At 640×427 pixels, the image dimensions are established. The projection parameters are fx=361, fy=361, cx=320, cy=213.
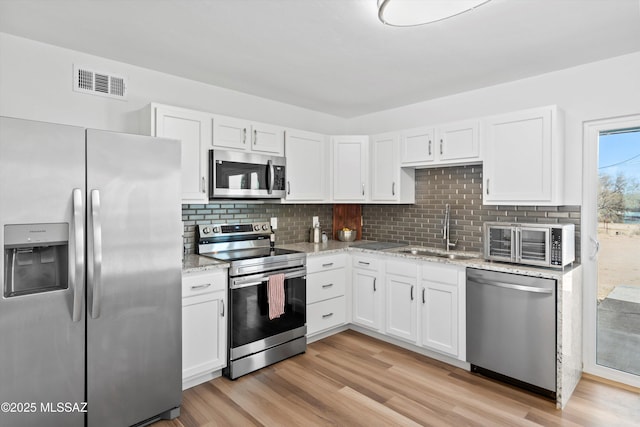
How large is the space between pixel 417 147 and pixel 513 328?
189 centimetres

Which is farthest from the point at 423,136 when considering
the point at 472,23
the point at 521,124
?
the point at 472,23

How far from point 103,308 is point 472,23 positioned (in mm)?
2824

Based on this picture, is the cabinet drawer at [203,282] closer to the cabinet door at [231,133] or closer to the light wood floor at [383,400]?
the light wood floor at [383,400]

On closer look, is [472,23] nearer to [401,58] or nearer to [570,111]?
[401,58]

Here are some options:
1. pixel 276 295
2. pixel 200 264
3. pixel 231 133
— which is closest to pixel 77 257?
pixel 200 264

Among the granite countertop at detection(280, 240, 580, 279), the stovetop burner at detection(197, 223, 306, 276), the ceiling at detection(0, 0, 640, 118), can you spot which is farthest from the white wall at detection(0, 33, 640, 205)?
the stovetop burner at detection(197, 223, 306, 276)

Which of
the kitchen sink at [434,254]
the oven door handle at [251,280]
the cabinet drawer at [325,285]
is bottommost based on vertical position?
the cabinet drawer at [325,285]

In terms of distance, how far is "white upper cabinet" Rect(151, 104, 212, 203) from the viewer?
2869mm

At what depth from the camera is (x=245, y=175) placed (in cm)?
334

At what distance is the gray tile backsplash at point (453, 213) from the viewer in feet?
10.5

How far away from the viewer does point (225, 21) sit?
7.38 ft

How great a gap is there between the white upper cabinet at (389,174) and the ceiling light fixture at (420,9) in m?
2.09

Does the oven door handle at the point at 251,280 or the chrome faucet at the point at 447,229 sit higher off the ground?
the chrome faucet at the point at 447,229

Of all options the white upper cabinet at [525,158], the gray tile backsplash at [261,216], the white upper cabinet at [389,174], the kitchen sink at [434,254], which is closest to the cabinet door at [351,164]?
the white upper cabinet at [389,174]
